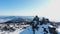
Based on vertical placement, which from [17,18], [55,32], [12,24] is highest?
[17,18]

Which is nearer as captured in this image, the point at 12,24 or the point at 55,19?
the point at 55,19

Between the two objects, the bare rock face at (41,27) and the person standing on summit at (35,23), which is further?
the person standing on summit at (35,23)

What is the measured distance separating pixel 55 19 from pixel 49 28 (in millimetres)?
484

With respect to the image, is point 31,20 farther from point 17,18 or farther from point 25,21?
point 17,18

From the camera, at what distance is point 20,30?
176 inches

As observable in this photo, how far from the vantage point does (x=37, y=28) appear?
4.26 metres

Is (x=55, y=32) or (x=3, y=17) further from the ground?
(x=3, y=17)

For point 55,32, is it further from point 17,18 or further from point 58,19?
point 17,18

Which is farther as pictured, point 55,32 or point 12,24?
point 12,24

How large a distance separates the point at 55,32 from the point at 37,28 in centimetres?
81

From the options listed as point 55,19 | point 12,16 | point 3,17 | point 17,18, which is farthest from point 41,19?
point 3,17

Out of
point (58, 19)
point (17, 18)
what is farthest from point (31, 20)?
point (58, 19)

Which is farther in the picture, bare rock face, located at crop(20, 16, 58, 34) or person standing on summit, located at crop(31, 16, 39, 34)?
person standing on summit, located at crop(31, 16, 39, 34)

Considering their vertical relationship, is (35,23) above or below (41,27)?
above
